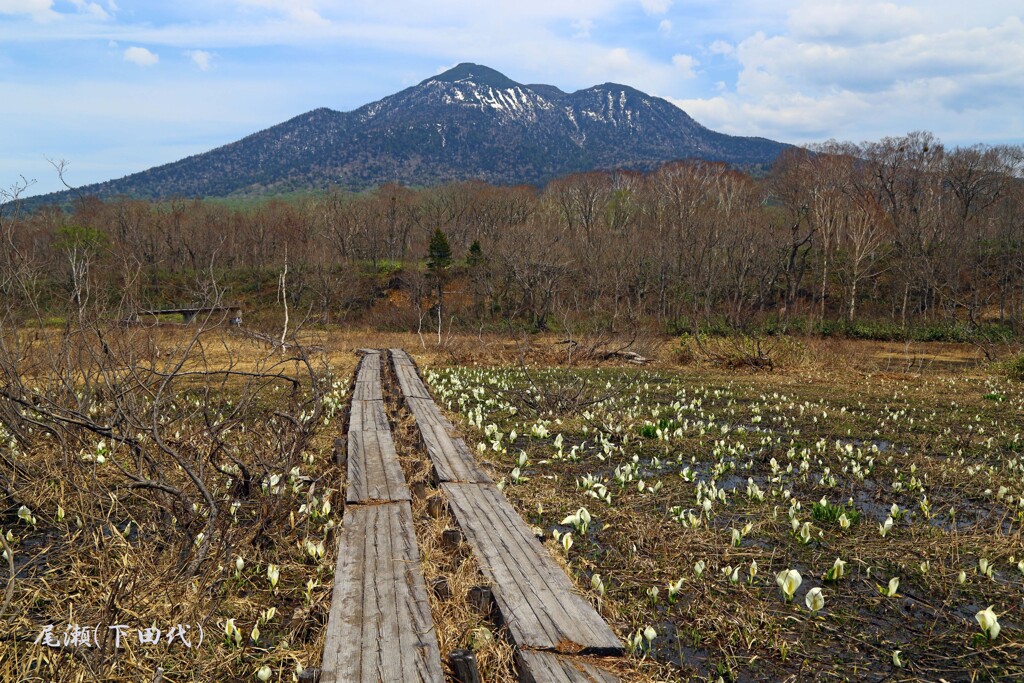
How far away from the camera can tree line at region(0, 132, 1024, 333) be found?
46281 mm

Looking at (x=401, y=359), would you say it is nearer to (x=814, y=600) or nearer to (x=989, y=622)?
(x=814, y=600)

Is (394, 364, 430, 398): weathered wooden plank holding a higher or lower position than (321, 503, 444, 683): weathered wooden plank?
lower

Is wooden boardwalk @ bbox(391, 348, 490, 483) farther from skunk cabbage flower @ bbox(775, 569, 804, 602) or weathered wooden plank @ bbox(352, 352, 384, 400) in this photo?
skunk cabbage flower @ bbox(775, 569, 804, 602)

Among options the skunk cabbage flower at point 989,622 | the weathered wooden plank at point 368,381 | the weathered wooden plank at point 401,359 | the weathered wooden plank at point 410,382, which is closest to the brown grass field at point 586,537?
the skunk cabbage flower at point 989,622

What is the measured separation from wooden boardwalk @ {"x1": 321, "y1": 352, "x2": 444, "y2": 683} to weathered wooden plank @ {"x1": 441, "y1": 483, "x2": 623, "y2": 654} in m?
0.49

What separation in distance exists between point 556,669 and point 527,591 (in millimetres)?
923

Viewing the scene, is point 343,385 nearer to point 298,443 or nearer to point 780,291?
point 298,443

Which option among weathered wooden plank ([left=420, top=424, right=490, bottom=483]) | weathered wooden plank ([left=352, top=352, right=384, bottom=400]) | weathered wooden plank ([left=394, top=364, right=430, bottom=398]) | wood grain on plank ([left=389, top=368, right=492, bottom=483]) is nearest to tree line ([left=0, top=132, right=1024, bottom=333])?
weathered wooden plank ([left=352, top=352, right=384, bottom=400])

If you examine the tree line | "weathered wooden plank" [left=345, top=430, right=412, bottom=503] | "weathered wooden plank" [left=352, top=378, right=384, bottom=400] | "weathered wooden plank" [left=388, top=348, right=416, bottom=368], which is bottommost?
Result: "weathered wooden plank" [left=388, top=348, right=416, bottom=368]

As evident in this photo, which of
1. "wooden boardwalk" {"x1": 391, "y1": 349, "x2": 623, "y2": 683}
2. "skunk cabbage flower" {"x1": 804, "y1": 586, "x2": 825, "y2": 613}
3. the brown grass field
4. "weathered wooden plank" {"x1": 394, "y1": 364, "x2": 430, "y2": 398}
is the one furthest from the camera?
"weathered wooden plank" {"x1": 394, "y1": 364, "x2": 430, "y2": 398}

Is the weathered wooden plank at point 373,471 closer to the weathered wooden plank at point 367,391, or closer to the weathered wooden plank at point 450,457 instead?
the weathered wooden plank at point 450,457

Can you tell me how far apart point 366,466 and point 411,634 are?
3848 millimetres

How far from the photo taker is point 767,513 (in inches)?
264

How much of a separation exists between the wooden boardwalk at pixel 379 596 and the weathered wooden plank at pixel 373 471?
0.01 m
